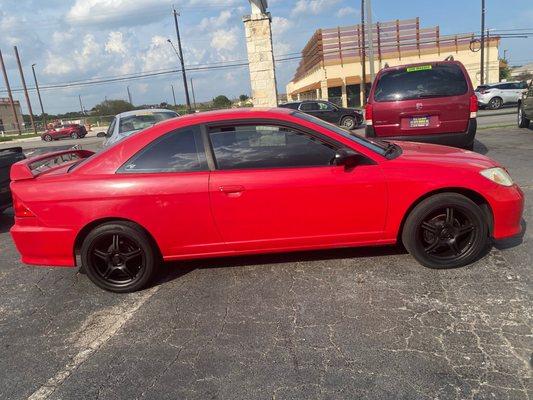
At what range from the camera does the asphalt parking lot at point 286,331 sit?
254 centimetres

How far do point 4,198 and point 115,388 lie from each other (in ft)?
16.7

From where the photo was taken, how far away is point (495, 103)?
25516mm

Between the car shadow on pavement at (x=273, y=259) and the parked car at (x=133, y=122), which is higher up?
the parked car at (x=133, y=122)

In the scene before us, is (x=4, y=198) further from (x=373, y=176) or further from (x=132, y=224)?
(x=373, y=176)

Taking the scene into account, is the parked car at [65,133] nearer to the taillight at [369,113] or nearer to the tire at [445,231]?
the taillight at [369,113]

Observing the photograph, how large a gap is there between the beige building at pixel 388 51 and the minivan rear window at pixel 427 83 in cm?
3924

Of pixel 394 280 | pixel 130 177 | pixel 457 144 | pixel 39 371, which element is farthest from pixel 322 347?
pixel 457 144

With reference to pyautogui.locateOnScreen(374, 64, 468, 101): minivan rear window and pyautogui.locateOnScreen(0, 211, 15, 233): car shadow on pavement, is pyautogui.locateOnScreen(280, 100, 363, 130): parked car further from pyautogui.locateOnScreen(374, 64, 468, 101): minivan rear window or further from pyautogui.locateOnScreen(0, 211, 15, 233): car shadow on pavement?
pyautogui.locateOnScreen(0, 211, 15, 233): car shadow on pavement

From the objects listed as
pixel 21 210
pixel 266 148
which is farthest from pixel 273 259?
pixel 21 210

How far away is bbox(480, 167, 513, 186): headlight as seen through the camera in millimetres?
3750

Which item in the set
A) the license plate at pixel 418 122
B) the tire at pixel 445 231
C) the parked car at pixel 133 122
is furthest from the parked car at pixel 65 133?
the tire at pixel 445 231

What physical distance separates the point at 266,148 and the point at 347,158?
698 mm

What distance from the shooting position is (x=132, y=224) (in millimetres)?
3805

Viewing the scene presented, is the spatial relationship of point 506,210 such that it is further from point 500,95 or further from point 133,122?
point 500,95
